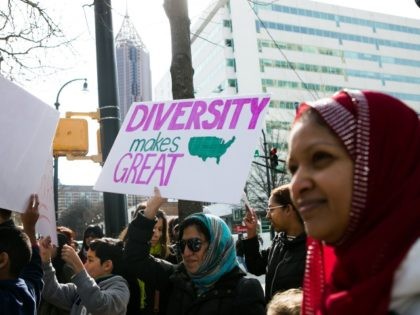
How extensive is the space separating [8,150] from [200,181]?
1148 millimetres

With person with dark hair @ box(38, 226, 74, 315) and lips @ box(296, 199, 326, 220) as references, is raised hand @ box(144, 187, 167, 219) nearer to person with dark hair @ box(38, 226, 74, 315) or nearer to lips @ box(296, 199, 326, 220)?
person with dark hair @ box(38, 226, 74, 315)

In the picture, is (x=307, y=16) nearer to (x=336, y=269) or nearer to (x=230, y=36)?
(x=230, y=36)

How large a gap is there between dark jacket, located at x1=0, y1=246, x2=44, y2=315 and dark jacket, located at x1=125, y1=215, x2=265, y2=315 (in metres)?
0.54

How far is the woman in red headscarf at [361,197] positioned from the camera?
3.64 feet

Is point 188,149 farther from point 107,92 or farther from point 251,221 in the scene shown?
point 107,92

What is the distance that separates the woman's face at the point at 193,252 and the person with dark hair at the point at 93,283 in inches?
27.0

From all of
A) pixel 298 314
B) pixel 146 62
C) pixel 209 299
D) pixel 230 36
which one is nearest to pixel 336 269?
pixel 298 314

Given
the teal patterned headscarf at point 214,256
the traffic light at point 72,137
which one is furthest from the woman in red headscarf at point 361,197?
the traffic light at point 72,137

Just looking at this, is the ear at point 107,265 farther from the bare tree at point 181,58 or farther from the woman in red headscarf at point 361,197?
the woman in red headscarf at point 361,197

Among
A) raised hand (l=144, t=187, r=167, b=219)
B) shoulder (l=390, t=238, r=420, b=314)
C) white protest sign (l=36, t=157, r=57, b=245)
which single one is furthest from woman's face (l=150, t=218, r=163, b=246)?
shoulder (l=390, t=238, r=420, b=314)

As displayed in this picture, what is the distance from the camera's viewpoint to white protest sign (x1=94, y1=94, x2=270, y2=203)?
2.99 metres

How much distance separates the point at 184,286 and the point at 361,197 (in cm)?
175

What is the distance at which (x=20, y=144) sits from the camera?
2.96 m

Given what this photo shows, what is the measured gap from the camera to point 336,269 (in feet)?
4.16
